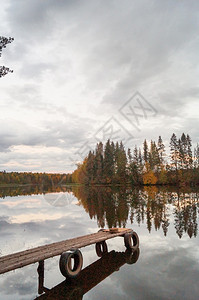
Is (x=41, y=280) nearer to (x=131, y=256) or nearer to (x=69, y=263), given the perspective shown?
(x=69, y=263)

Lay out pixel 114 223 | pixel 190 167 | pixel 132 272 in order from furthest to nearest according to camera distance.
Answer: pixel 190 167
pixel 114 223
pixel 132 272

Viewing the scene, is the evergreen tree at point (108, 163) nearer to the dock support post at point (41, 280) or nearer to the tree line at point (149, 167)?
the tree line at point (149, 167)

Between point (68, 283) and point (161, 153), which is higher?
point (161, 153)

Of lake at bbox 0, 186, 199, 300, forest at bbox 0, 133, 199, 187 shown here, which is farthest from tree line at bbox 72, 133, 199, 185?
lake at bbox 0, 186, 199, 300

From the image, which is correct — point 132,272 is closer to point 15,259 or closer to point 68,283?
point 68,283

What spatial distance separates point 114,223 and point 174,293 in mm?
9425

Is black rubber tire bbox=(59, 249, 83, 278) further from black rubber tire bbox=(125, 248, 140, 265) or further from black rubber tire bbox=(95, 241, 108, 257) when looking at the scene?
black rubber tire bbox=(95, 241, 108, 257)

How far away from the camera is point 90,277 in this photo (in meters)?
6.91

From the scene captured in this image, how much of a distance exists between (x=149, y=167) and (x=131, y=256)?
64418 mm

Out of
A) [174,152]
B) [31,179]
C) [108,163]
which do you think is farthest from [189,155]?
[31,179]

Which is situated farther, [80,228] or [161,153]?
[161,153]

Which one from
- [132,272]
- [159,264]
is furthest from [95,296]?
[159,264]

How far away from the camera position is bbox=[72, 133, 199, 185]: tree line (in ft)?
233

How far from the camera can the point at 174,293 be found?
575 cm
